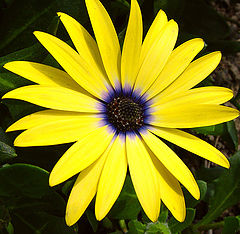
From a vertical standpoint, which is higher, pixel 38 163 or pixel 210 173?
pixel 210 173

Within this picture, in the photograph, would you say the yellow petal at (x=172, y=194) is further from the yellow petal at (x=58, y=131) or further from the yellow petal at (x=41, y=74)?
the yellow petal at (x=41, y=74)

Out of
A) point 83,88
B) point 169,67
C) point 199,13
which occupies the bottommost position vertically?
point 83,88

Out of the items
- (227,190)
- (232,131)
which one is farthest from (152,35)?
(227,190)

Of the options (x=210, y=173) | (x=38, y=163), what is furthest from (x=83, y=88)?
(x=210, y=173)

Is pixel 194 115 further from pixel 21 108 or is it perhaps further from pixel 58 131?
pixel 21 108

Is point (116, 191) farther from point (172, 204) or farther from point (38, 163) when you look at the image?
point (38, 163)

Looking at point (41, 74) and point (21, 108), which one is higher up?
point (41, 74)
